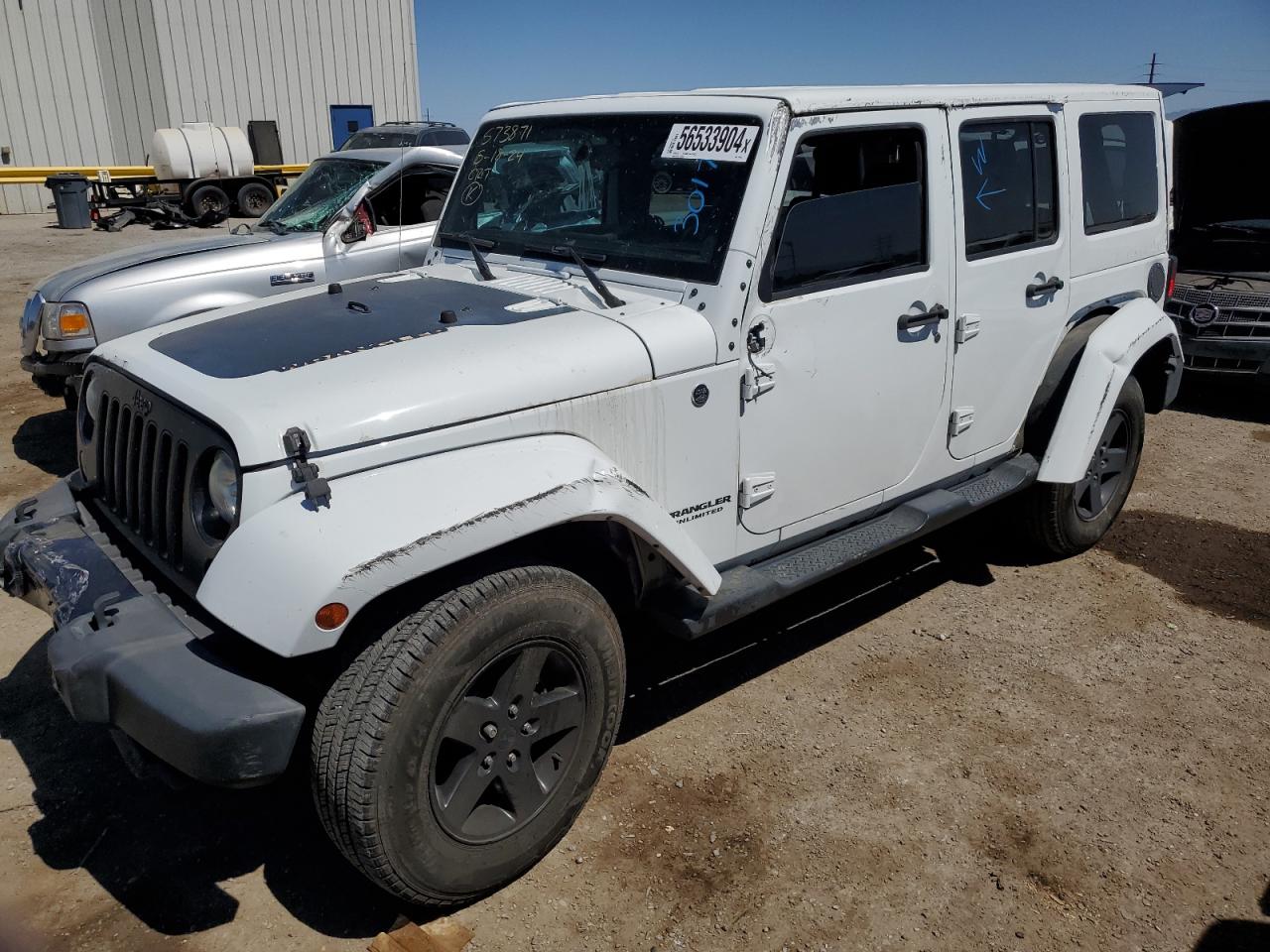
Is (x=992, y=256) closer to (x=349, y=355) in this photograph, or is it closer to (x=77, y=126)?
(x=349, y=355)

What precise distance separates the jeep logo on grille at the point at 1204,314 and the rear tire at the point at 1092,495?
114 inches

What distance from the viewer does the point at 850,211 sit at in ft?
10.9

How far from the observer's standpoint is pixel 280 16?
24484 millimetres

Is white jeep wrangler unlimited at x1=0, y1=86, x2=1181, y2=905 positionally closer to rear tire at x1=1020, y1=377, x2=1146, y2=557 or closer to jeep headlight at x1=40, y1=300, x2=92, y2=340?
rear tire at x1=1020, y1=377, x2=1146, y2=557

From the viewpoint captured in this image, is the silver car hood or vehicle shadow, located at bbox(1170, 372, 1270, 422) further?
vehicle shadow, located at bbox(1170, 372, 1270, 422)

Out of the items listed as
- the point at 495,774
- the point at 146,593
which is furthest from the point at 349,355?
the point at 495,774

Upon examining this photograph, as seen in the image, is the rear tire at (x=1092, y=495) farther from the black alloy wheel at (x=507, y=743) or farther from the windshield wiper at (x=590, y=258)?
the black alloy wheel at (x=507, y=743)

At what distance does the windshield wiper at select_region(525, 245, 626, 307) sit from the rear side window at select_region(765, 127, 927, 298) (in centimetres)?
48

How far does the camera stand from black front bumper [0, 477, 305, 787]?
219cm

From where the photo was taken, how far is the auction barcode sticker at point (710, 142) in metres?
3.09

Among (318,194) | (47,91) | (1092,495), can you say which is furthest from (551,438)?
(47,91)

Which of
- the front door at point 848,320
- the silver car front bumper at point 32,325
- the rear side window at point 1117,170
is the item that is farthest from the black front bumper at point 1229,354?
the silver car front bumper at point 32,325

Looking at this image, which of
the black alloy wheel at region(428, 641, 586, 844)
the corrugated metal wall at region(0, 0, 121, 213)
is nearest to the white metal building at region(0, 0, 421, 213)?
the corrugated metal wall at region(0, 0, 121, 213)

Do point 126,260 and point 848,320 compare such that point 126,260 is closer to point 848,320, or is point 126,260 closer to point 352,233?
point 352,233
